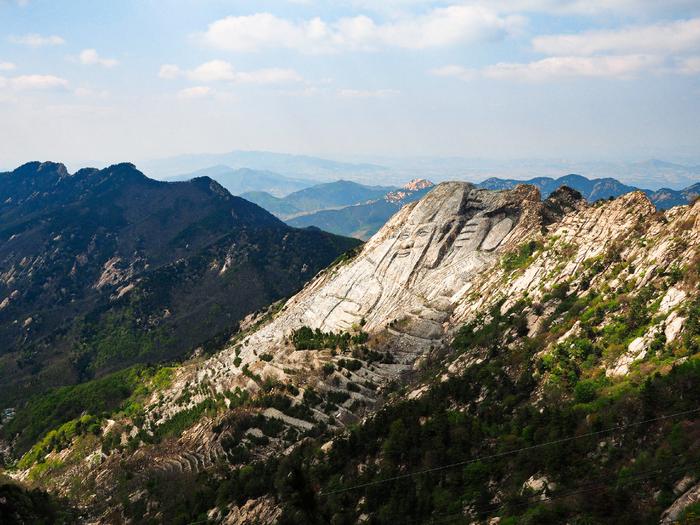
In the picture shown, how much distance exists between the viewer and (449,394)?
2328 inches

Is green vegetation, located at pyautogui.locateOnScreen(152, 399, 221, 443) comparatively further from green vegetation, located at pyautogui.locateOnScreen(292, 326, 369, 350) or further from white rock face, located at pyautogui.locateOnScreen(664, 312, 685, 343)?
white rock face, located at pyautogui.locateOnScreen(664, 312, 685, 343)

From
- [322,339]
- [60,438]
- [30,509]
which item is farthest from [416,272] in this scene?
[60,438]

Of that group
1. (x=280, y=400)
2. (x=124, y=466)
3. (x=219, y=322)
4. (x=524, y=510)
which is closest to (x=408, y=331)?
(x=280, y=400)

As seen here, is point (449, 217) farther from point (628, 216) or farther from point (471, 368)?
point (471, 368)

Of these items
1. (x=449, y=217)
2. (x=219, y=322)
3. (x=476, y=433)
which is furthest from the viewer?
(x=219, y=322)

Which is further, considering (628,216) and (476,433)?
(628,216)

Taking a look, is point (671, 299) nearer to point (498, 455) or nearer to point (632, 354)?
point (632, 354)

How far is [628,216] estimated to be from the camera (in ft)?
240

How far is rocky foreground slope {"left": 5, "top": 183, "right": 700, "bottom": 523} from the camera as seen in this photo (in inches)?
1426

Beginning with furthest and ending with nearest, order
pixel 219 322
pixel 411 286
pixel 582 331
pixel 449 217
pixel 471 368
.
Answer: pixel 219 322 < pixel 449 217 < pixel 411 286 < pixel 471 368 < pixel 582 331

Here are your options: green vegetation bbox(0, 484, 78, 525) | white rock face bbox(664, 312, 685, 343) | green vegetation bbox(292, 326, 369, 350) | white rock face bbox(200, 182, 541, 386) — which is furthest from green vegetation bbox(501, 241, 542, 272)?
green vegetation bbox(0, 484, 78, 525)

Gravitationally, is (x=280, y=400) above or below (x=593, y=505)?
below

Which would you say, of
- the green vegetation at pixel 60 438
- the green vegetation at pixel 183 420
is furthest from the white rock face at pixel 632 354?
the green vegetation at pixel 60 438

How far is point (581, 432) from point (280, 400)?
47.7 m
